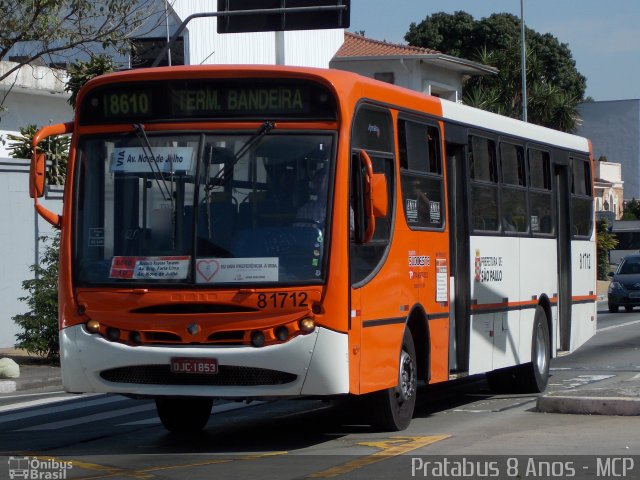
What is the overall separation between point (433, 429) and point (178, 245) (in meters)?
3.20

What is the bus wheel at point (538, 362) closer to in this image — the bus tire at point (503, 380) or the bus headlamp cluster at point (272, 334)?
the bus tire at point (503, 380)

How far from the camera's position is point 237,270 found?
32.2 feet

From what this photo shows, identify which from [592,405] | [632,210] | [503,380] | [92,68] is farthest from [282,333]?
[632,210]

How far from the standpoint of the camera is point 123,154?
10383mm

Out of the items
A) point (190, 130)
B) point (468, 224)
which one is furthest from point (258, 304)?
point (468, 224)

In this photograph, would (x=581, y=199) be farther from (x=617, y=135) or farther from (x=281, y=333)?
(x=617, y=135)

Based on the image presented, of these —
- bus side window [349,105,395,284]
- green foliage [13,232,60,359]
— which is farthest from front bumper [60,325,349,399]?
green foliage [13,232,60,359]

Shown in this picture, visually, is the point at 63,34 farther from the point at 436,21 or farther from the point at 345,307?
the point at 436,21

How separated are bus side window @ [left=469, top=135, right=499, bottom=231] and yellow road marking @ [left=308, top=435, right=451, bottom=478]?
3144mm

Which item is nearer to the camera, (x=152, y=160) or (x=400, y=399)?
(x=152, y=160)

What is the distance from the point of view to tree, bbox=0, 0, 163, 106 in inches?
755

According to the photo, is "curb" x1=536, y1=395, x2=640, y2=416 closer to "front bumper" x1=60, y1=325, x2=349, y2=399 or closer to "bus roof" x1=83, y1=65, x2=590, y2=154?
"bus roof" x1=83, y1=65, x2=590, y2=154

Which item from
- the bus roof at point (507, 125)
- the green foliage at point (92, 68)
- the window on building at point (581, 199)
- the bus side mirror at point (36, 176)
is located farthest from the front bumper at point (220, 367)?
the green foliage at point (92, 68)

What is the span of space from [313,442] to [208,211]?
2.36 m
